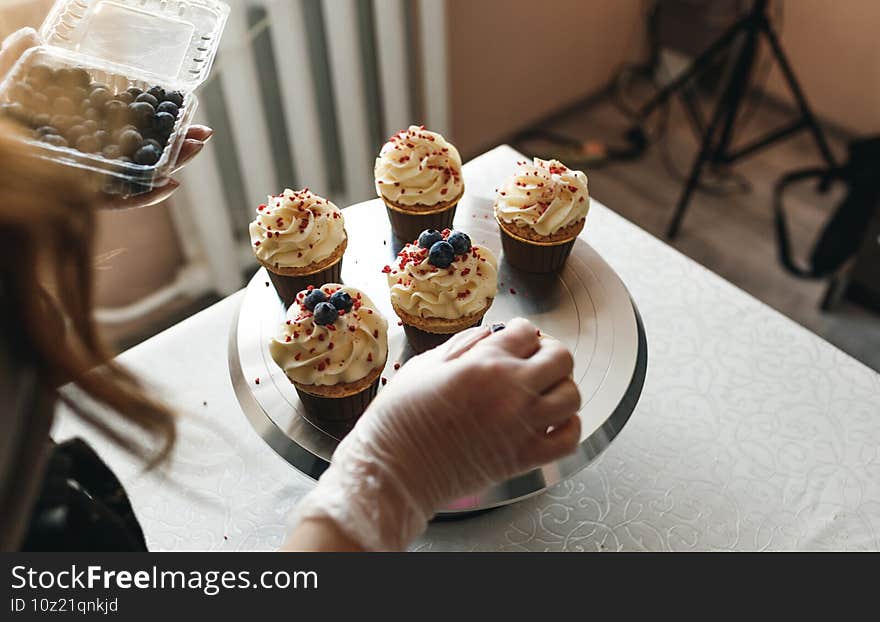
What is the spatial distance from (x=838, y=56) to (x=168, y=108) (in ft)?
9.16

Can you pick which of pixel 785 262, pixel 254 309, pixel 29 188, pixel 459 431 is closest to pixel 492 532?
pixel 459 431

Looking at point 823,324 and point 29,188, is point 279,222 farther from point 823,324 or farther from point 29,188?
point 823,324

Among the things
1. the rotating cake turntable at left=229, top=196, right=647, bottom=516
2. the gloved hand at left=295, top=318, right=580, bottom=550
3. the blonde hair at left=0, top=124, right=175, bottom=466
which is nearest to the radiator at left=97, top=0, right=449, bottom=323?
the rotating cake turntable at left=229, top=196, right=647, bottom=516

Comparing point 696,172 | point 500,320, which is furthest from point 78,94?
point 696,172

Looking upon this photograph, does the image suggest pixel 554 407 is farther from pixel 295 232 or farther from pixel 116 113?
pixel 116 113

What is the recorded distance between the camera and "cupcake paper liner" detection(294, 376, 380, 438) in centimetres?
112

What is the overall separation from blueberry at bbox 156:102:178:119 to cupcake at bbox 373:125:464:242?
1.27 ft

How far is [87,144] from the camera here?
1033mm

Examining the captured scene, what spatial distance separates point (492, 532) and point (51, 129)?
871 millimetres

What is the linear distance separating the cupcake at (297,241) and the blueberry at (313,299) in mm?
148

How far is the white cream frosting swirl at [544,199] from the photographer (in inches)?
51.6

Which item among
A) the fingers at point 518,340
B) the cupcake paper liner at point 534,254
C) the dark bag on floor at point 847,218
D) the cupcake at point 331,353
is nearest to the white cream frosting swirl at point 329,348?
the cupcake at point 331,353

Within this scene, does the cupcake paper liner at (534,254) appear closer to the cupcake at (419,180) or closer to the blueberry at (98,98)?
the cupcake at (419,180)

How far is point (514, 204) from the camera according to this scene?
4.47ft
